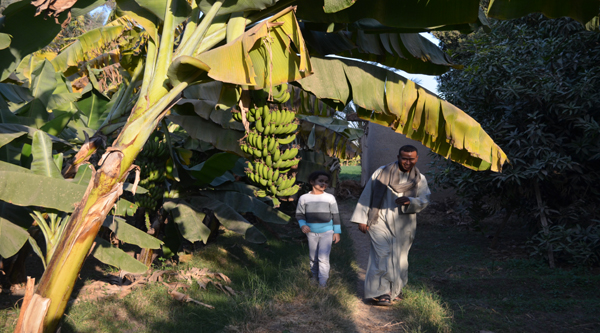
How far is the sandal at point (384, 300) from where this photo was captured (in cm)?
535

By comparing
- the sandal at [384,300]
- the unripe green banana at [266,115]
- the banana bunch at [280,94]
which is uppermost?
the banana bunch at [280,94]

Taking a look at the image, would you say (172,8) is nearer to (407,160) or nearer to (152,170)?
(152,170)

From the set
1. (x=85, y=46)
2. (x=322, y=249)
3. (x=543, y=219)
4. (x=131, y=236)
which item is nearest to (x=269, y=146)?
(x=322, y=249)

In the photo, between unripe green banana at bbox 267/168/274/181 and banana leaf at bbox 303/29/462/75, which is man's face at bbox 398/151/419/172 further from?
unripe green banana at bbox 267/168/274/181

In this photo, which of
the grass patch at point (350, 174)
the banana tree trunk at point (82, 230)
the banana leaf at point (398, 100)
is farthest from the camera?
the grass patch at point (350, 174)

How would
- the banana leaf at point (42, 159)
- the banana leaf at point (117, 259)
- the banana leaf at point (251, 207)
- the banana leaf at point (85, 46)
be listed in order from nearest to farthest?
1. the banana leaf at point (42, 159)
2. the banana leaf at point (117, 259)
3. the banana leaf at point (251, 207)
4. the banana leaf at point (85, 46)

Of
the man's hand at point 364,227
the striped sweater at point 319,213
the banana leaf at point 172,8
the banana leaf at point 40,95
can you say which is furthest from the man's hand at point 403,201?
the banana leaf at point 40,95

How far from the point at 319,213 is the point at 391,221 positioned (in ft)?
3.20

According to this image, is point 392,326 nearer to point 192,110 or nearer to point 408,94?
point 408,94

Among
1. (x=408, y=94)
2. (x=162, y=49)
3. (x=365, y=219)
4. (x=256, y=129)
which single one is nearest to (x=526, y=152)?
(x=365, y=219)

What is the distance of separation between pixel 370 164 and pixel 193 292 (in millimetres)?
10456

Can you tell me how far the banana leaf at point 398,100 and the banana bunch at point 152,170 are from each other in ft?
10.1

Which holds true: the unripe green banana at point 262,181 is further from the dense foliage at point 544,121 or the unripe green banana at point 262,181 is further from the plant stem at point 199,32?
the dense foliage at point 544,121

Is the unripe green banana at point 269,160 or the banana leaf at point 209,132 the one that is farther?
the banana leaf at point 209,132
